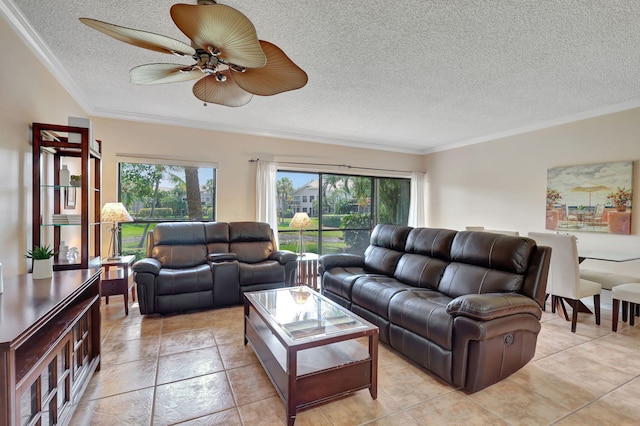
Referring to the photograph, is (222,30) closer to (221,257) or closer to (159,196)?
(221,257)

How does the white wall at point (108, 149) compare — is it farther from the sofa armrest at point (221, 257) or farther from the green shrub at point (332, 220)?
the sofa armrest at point (221, 257)

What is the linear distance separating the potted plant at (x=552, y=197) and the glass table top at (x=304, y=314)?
3.75m

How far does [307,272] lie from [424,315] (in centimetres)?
260

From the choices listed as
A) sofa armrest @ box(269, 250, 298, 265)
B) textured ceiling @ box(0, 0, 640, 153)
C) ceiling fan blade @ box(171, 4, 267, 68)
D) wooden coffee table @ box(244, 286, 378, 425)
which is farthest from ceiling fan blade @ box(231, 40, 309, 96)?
sofa armrest @ box(269, 250, 298, 265)

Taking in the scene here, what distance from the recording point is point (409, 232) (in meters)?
3.63

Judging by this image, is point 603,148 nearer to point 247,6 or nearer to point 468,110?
point 468,110

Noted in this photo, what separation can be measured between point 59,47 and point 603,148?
5975 mm

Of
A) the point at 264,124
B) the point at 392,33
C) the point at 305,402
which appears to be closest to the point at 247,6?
the point at 392,33

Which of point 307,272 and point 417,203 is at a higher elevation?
point 417,203

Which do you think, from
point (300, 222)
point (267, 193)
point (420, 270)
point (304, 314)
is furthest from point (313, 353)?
point (267, 193)

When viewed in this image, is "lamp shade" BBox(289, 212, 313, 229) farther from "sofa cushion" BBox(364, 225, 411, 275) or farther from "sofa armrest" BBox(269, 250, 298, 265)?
"sofa cushion" BBox(364, 225, 411, 275)

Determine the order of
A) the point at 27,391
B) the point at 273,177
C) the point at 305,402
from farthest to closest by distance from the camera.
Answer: the point at 273,177 → the point at 305,402 → the point at 27,391

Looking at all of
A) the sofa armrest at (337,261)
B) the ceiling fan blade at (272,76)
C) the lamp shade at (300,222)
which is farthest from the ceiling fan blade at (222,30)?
the lamp shade at (300,222)

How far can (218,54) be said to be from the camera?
5.55ft
